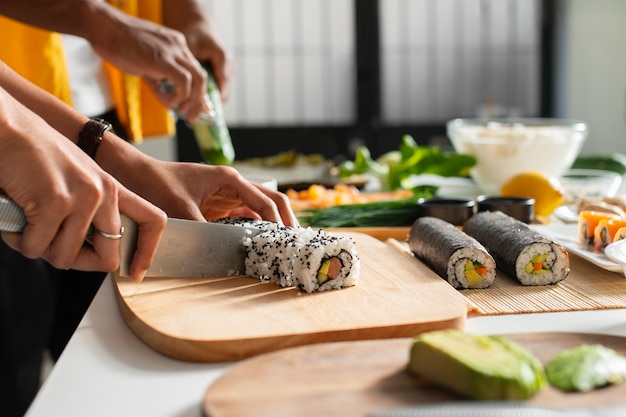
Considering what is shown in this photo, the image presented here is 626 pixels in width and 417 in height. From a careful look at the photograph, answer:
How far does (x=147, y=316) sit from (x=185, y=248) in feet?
0.73

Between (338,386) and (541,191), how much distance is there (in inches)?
50.6

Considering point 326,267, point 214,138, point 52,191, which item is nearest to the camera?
point 52,191

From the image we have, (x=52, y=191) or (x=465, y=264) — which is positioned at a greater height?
(x=52, y=191)

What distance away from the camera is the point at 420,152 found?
244 cm

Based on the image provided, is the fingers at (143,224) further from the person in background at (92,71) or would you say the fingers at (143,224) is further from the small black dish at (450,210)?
the small black dish at (450,210)

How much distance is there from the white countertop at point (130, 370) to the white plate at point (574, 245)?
0.51ft

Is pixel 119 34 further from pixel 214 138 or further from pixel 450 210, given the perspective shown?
pixel 450 210

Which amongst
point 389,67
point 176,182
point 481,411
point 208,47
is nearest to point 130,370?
point 481,411

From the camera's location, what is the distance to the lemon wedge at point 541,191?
1.89 metres

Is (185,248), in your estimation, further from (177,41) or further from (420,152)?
(420,152)

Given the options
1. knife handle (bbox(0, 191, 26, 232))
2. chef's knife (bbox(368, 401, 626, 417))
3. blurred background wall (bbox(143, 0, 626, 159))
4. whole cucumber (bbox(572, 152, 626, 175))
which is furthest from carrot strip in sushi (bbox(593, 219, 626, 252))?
blurred background wall (bbox(143, 0, 626, 159))

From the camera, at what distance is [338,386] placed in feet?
2.49

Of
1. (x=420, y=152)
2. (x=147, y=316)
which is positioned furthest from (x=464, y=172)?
(x=147, y=316)

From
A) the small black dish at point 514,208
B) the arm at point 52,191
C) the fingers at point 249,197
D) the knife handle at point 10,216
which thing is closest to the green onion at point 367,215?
the small black dish at point 514,208
